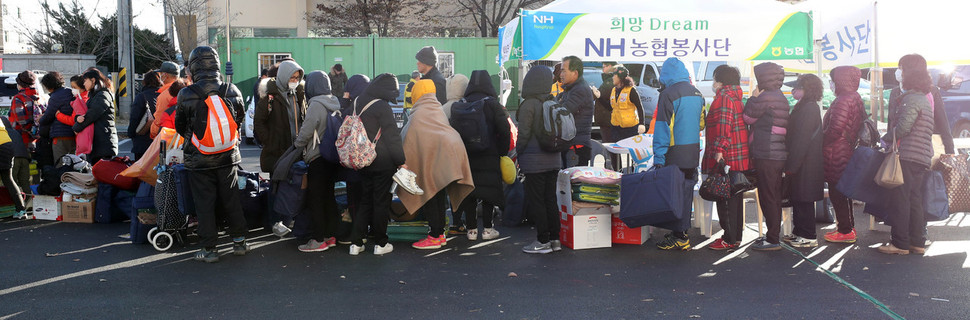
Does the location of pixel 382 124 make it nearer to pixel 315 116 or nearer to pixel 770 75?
pixel 315 116

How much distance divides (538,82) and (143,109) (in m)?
4.50

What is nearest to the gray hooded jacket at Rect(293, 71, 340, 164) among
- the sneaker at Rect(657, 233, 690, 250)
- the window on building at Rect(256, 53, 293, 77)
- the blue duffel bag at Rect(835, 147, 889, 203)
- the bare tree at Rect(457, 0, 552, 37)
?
the sneaker at Rect(657, 233, 690, 250)

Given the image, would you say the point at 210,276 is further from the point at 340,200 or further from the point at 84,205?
the point at 84,205

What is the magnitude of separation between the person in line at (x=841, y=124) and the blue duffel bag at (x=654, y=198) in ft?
4.64

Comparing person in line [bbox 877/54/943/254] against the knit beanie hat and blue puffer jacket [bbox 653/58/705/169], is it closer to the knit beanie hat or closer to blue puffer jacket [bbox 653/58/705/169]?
blue puffer jacket [bbox 653/58/705/169]

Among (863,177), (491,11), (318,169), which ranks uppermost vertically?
(491,11)

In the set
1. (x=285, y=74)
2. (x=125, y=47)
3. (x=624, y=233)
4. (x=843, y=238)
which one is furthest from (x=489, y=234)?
(x=125, y=47)

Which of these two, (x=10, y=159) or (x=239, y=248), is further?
(x=10, y=159)

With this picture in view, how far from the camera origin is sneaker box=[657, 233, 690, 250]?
7074mm

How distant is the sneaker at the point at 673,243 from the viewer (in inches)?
279

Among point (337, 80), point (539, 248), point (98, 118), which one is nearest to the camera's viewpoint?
point (539, 248)

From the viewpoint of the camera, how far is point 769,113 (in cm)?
680

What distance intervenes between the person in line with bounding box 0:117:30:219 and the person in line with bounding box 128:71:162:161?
3.97 feet

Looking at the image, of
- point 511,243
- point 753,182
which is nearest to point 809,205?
point 753,182
